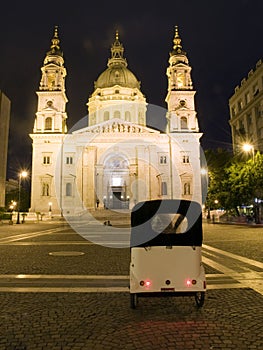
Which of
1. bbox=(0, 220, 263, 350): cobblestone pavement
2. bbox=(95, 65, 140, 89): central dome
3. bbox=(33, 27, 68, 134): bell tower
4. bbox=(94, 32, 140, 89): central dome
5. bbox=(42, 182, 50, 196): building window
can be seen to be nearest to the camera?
bbox=(0, 220, 263, 350): cobblestone pavement

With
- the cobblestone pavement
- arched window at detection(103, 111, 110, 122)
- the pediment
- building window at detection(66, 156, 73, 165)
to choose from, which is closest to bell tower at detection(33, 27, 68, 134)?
the pediment

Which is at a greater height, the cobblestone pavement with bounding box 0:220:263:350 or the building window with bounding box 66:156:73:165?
the building window with bounding box 66:156:73:165

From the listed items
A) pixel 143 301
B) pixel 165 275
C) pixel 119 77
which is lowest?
pixel 143 301

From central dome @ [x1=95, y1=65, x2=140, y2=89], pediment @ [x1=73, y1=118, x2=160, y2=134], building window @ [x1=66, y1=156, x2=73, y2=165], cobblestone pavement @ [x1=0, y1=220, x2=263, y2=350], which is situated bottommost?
cobblestone pavement @ [x1=0, y1=220, x2=263, y2=350]

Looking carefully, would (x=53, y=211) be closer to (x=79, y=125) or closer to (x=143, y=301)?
(x=79, y=125)

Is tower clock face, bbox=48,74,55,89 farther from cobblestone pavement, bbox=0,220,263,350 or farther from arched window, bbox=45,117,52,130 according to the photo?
cobblestone pavement, bbox=0,220,263,350

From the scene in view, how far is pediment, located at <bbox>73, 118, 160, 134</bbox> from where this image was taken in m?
60.0

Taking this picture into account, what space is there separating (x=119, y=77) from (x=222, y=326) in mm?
70387

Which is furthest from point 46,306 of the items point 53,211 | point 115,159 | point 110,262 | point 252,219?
point 115,159

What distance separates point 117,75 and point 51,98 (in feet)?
60.4

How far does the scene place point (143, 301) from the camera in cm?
620

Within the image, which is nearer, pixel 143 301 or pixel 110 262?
pixel 143 301

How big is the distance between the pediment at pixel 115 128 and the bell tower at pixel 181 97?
4.30m

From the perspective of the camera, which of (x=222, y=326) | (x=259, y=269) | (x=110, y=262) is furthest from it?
(x=110, y=262)
